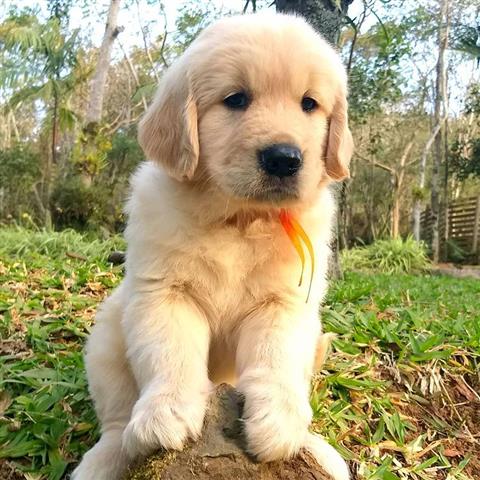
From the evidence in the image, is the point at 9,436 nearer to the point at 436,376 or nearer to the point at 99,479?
the point at 99,479

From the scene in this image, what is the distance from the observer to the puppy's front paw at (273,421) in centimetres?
179

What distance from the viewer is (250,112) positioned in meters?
2.19

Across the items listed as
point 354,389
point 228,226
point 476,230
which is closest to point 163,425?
point 228,226

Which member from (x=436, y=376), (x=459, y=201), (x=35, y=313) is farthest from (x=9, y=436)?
(x=459, y=201)

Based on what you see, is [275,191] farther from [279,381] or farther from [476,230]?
[476,230]

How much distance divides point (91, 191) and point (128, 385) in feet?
30.9

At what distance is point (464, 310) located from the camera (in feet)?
17.6

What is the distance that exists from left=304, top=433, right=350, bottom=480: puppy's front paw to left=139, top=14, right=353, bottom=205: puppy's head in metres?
0.85

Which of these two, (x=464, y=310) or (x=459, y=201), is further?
(x=459, y=201)

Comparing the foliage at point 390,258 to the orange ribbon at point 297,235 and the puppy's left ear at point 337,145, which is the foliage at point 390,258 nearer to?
the puppy's left ear at point 337,145

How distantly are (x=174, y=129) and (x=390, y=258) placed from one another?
12.7 metres

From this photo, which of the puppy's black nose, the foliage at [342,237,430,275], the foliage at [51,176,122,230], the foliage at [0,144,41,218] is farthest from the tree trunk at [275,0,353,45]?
the foliage at [0,144,41,218]

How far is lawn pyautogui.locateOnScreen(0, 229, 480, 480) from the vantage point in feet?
8.79

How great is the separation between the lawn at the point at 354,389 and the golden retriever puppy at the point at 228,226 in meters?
0.45
